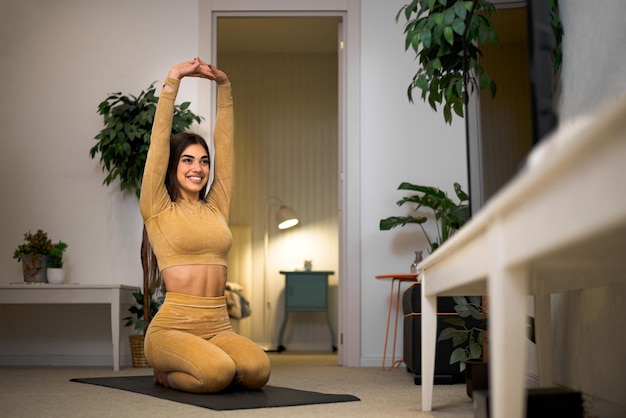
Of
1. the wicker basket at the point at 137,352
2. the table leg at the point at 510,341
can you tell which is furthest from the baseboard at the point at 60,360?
the table leg at the point at 510,341

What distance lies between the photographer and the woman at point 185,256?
3.21 metres

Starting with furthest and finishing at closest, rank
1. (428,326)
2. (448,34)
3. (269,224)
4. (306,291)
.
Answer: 1. (269,224)
2. (306,291)
3. (448,34)
4. (428,326)

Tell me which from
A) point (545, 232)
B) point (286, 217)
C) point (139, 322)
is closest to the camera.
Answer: point (545, 232)

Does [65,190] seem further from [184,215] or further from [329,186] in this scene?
[329,186]

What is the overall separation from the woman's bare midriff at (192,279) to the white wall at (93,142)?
1.96 metres

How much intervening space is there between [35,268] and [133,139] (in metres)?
1.00

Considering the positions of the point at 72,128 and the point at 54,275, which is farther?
the point at 72,128

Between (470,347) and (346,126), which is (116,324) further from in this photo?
(470,347)

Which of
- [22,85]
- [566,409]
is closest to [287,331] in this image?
[22,85]

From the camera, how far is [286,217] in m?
7.56

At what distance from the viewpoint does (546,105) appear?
1655mm

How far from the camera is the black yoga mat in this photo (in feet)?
9.03

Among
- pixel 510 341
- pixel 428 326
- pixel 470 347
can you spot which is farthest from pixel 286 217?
pixel 510 341

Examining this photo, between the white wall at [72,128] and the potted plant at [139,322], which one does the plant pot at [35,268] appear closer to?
the white wall at [72,128]
